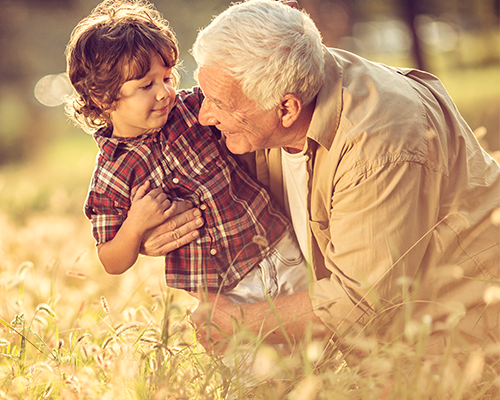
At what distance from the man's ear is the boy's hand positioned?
83 centimetres

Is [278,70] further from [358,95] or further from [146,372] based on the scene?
[146,372]

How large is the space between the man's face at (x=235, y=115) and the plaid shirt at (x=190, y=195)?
0.28 meters

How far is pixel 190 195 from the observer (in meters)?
2.99

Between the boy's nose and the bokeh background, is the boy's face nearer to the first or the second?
the boy's nose

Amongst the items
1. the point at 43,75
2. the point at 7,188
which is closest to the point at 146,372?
the point at 7,188

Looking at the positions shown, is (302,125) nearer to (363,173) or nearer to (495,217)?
(363,173)

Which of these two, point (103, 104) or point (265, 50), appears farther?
point (103, 104)

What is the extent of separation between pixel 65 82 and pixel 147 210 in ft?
27.7

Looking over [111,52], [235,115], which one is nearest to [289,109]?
[235,115]

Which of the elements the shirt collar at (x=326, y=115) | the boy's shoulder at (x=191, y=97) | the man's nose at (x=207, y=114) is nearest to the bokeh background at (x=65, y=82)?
the boy's shoulder at (x=191, y=97)

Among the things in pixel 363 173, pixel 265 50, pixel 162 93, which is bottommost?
pixel 363 173

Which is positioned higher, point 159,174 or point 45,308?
point 159,174

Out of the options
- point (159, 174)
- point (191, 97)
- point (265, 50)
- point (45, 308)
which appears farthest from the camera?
point (191, 97)

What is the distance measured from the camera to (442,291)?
99.2 inches
